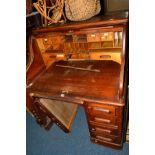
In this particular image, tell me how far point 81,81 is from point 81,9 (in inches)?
23.3

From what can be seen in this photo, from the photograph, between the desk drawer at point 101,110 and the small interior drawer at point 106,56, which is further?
the small interior drawer at point 106,56

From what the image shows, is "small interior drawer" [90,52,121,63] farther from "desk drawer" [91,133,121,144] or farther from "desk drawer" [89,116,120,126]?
"desk drawer" [91,133,121,144]

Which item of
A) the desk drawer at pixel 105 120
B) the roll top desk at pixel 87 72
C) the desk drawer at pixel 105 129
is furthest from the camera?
the desk drawer at pixel 105 129

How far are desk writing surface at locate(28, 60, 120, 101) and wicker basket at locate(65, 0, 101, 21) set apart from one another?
1.46 feet

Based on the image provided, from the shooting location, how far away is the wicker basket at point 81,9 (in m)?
1.29

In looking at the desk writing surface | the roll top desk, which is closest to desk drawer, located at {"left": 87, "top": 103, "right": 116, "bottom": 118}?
the roll top desk

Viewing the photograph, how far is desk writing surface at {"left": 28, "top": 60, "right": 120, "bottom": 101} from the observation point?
4.22 ft

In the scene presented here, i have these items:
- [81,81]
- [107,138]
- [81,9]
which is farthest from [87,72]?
[107,138]

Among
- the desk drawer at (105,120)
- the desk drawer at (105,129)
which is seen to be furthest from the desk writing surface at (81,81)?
the desk drawer at (105,129)

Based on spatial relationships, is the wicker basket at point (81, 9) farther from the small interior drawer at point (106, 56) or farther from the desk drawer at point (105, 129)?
the desk drawer at point (105, 129)
